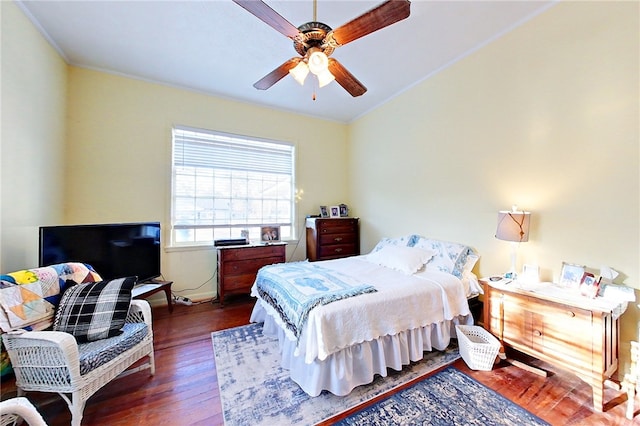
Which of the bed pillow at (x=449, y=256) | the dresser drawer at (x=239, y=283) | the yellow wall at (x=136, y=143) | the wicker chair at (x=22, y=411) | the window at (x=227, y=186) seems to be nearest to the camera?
the wicker chair at (x=22, y=411)

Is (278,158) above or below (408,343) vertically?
above

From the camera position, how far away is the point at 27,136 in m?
2.13

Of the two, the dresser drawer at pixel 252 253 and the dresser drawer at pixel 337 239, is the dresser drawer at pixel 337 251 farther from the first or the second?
the dresser drawer at pixel 252 253

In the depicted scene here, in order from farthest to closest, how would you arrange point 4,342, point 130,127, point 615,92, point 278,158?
1. point 278,158
2. point 130,127
3. point 615,92
4. point 4,342

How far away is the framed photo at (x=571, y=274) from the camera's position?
183 centimetres

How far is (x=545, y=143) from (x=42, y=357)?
12.8 ft

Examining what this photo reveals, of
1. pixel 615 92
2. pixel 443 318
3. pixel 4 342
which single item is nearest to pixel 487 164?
pixel 615 92

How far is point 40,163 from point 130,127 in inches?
41.2

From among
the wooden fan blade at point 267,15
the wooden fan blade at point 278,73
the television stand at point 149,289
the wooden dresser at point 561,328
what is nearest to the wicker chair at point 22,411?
the television stand at point 149,289

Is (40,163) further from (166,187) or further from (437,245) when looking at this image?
(437,245)

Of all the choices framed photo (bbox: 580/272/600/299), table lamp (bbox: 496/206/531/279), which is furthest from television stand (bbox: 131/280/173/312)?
framed photo (bbox: 580/272/600/299)

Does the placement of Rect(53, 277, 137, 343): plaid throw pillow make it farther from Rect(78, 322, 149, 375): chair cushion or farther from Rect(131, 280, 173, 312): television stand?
Rect(131, 280, 173, 312): television stand

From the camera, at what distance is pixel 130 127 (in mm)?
3137

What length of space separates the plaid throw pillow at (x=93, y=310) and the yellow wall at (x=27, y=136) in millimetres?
835
